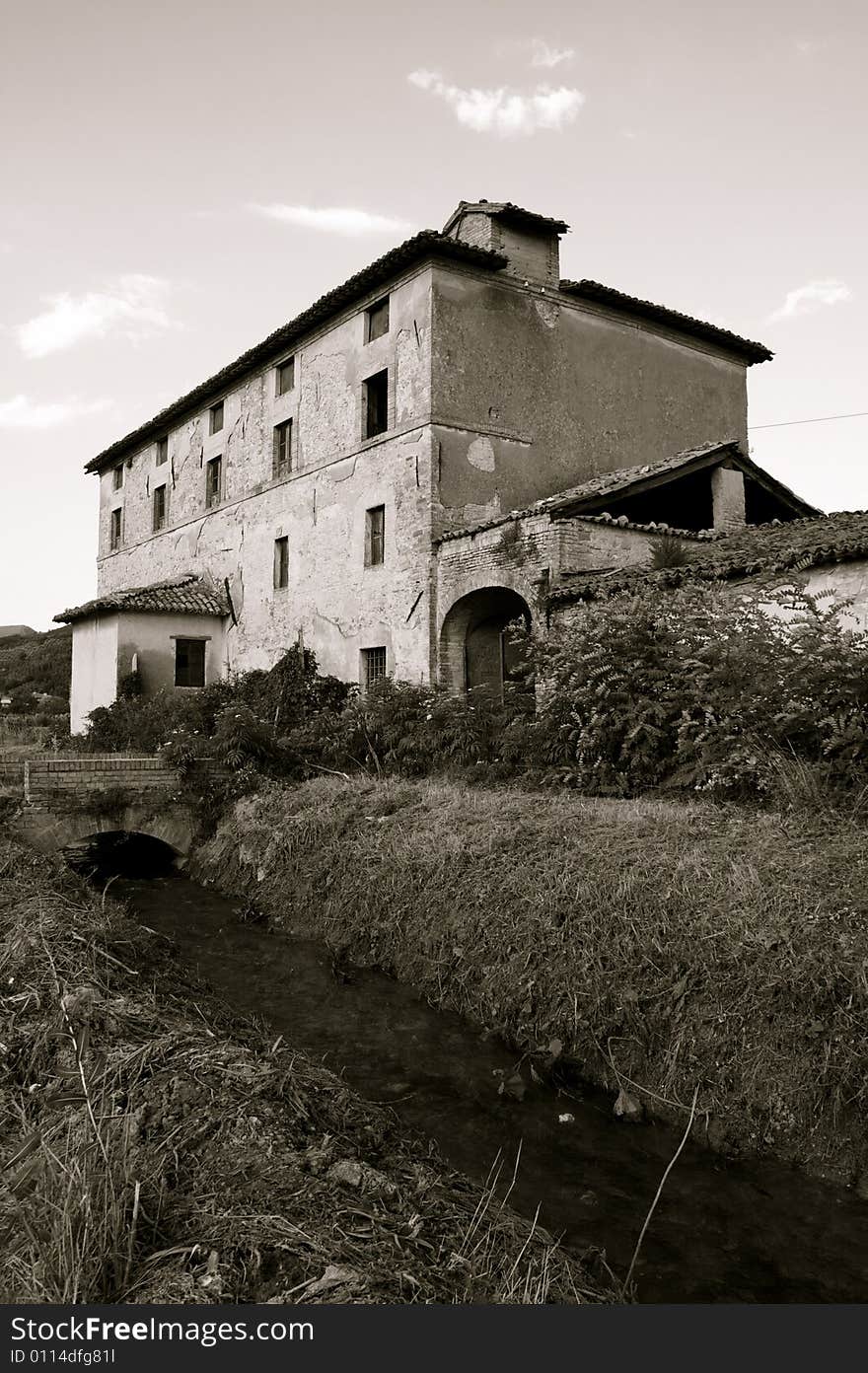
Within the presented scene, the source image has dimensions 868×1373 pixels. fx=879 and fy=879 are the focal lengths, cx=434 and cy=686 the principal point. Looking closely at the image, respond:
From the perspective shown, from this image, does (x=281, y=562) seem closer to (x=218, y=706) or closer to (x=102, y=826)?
(x=218, y=706)

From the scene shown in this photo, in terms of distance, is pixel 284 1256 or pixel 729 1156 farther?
pixel 729 1156

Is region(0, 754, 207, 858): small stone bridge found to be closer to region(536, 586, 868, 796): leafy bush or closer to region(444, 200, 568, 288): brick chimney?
region(536, 586, 868, 796): leafy bush

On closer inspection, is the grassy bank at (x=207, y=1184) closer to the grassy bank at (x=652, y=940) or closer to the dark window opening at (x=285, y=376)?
the grassy bank at (x=652, y=940)

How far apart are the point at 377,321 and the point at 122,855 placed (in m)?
11.4

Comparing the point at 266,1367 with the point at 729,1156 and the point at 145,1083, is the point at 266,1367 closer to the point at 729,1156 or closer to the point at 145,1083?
the point at 145,1083

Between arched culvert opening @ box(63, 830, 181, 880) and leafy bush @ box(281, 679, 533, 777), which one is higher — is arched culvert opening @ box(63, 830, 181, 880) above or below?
below

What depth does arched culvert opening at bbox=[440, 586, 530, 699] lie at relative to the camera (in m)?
15.9

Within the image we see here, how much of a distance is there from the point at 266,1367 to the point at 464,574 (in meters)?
13.6

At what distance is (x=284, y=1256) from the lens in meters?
2.79

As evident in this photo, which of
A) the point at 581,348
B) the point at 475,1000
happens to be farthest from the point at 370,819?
the point at 581,348

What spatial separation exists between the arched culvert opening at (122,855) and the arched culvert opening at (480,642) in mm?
5613

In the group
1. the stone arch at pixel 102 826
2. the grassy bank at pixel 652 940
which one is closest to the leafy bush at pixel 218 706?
the stone arch at pixel 102 826

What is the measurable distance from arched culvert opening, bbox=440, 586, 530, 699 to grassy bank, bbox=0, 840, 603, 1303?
11.3m

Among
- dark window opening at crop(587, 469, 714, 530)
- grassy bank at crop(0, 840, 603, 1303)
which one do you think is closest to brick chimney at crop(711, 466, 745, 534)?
Answer: dark window opening at crop(587, 469, 714, 530)
